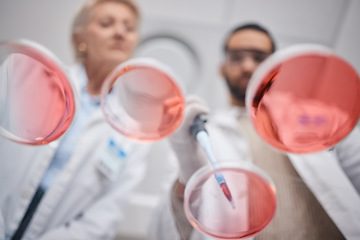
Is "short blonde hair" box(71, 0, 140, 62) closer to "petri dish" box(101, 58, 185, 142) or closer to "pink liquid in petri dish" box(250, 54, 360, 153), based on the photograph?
"petri dish" box(101, 58, 185, 142)

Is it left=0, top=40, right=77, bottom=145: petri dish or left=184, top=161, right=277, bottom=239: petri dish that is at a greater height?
left=0, top=40, right=77, bottom=145: petri dish

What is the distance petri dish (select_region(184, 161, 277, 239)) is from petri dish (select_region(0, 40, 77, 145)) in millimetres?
322

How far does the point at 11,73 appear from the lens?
0.62 m

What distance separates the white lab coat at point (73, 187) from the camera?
832 mm

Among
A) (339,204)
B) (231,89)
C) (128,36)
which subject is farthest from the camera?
(231,89)

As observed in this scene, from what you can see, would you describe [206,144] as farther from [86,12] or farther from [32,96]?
[86,12]

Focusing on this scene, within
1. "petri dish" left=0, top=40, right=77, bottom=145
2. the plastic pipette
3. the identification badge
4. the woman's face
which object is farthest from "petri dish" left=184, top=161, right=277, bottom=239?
the woman's face

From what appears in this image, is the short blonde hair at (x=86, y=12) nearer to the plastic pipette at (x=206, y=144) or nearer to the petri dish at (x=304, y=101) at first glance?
the plastic pipette at (x=206, y=144)

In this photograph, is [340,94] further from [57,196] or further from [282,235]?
[57,196]

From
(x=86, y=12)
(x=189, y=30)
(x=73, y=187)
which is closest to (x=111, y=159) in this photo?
(x=73, y=187)

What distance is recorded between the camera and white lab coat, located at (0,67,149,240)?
0.83 meters

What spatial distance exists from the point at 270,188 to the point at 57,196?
798mm

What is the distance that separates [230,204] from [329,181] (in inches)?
15.0

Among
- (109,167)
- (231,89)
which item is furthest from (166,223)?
(231,89)
